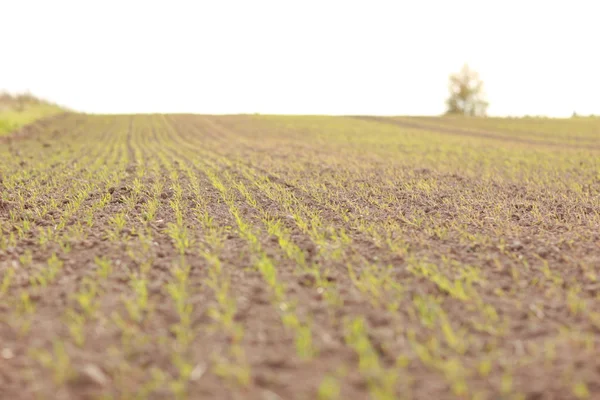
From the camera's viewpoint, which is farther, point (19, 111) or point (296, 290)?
point (19, 111)

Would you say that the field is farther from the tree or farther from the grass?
the tree

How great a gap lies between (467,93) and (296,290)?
64732 mm

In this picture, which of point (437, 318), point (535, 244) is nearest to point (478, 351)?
point (437, 318)

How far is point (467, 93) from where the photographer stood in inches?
2571

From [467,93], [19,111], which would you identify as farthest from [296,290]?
[467,93]

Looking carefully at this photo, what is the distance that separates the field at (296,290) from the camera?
11.5 ft

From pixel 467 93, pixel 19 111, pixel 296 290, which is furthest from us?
pixel 467 93

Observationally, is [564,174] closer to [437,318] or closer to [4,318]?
[437,318]

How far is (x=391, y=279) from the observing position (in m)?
5.21

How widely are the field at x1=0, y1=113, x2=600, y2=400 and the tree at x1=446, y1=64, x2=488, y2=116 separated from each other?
56.8 metres

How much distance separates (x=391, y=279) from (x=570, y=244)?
2647mm

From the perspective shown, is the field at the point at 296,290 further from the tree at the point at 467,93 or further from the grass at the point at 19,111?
the tree at the point at 467,93

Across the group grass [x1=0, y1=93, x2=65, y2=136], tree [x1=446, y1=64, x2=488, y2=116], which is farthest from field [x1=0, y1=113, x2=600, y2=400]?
tree [x1=446, y1=64, x2=488, y2=116]

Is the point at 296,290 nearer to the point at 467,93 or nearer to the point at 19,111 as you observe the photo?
the point at 19,111
